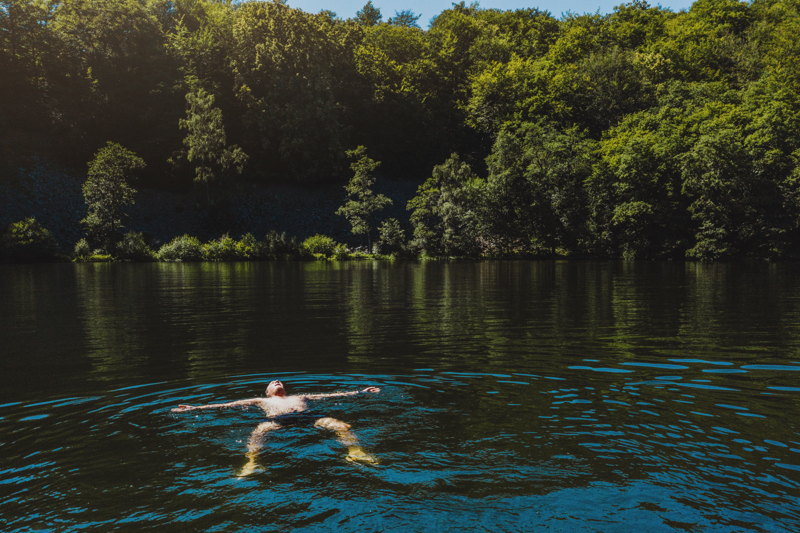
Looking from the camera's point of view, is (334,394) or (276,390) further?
(334,394)

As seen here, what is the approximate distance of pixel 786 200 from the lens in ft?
171

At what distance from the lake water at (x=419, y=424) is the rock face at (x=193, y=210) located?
5156 cm

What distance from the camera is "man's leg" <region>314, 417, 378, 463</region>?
6258 millimetres

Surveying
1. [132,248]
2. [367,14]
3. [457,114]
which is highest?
[367,14]

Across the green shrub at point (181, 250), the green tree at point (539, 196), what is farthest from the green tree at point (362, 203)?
the green shrub at point (181, 250)

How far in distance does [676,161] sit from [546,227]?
50.4 ft

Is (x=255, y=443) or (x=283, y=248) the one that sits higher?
(x=283, y=248)

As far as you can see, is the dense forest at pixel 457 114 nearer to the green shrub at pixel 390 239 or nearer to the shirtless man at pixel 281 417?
the green shrub at pixel 390 239

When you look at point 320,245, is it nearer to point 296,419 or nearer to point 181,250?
point 181,250

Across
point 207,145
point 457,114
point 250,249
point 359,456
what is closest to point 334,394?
point 359,456

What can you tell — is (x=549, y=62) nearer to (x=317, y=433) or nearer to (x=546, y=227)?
(x=546, y=227)

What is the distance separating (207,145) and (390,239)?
26.7 m

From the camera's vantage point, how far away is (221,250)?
6172 cm

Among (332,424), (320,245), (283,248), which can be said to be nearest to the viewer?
(332,424)
